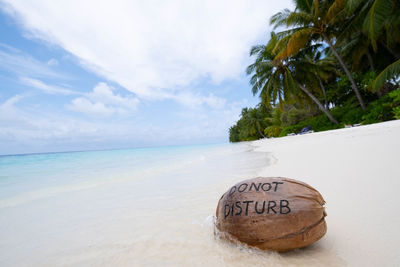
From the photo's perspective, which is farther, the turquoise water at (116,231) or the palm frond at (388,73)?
the palm frond at (388,73)

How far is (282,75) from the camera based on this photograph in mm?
17766

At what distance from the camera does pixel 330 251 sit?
4.27 feet

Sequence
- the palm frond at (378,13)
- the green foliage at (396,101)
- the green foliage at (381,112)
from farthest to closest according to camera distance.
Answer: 1. the green foliage at (381,112)
2. the green foliage at (396,101)
3. the palm frond at (378,13)

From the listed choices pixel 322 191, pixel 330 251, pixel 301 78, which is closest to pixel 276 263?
pixel 330 251

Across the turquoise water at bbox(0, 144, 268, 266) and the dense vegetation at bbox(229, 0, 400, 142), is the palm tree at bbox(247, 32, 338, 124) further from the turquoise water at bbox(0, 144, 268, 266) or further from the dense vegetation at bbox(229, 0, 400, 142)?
the turquoise water at bbox(0, 144, 268, 266)

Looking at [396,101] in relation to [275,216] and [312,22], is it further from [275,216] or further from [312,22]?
[275,216]

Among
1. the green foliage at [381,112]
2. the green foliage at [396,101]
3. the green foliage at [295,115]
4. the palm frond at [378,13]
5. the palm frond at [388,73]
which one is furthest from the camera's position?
the green foliage at [295,115]

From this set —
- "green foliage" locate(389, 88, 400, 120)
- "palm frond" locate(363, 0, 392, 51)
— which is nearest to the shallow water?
"green foliage" locate(389, 88, 400, 120)

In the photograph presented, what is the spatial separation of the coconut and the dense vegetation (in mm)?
11383

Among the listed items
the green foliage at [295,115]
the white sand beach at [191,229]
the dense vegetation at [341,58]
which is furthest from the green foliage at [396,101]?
the green foliage at [295,115]

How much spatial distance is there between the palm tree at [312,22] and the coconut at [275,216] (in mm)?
13547

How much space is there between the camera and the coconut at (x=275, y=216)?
1278 mm

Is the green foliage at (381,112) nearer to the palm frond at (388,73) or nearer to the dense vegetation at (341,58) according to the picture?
the dense vegetation at (341,58)

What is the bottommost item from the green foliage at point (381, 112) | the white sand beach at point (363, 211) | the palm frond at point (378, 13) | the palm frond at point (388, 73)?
the white sand beach at point (363, 211)
